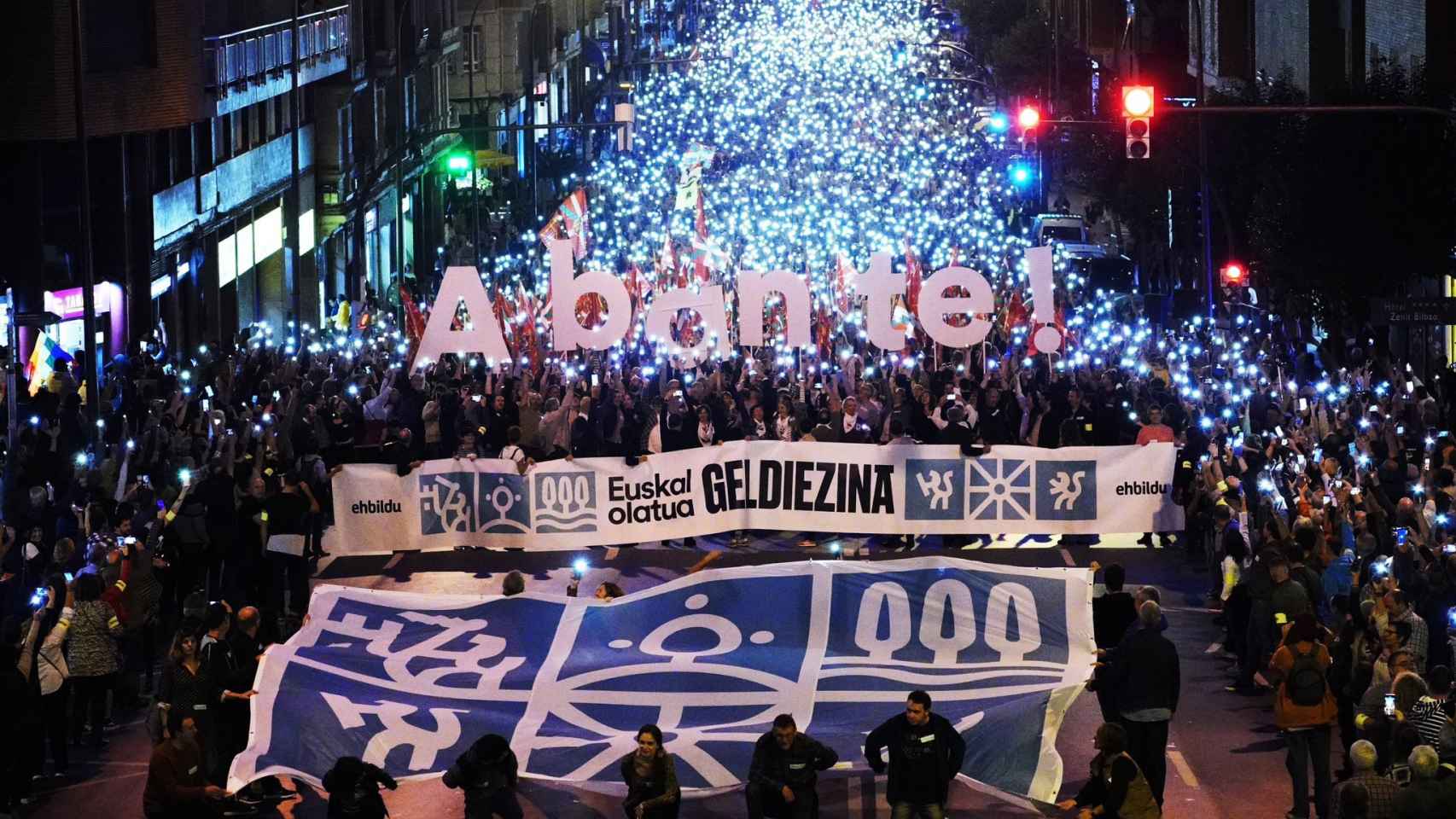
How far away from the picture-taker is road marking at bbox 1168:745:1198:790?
15.6 metres

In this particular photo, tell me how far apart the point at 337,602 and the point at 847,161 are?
47850 mm

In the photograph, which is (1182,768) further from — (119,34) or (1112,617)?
(119,34)

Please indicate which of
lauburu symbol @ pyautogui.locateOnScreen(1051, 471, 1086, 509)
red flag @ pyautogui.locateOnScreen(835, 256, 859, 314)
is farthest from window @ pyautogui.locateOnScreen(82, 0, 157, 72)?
lauburu symbol @ pyautogui.locateOnScreen(1051, 471, 1086, 509)

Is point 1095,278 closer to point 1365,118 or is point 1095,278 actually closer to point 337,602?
point 1365,118

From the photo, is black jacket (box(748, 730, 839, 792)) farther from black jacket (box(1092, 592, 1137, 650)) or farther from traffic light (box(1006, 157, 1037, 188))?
traffic light (box(1006, 157, 1037, 188))

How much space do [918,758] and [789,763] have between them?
73 cm

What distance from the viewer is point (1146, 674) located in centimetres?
1445

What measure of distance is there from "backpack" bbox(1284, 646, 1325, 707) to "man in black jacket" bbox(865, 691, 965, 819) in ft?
8.19

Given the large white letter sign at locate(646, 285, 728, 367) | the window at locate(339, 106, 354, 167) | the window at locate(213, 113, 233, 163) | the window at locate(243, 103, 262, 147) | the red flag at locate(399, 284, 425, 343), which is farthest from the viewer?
the window at locate(339, 106, 354, 167)

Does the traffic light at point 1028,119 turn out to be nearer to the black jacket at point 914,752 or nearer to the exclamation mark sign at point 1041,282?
the exclamation mark sign at point 1041,282

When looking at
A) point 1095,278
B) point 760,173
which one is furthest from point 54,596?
point 760,173

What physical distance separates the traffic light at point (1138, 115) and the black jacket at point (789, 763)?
14.7 metres

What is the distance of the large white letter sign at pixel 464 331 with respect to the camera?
2592 cm

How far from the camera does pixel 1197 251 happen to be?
2197 inches
